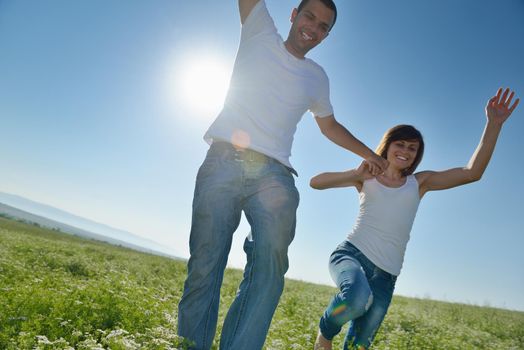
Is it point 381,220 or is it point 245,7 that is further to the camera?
point 381,220

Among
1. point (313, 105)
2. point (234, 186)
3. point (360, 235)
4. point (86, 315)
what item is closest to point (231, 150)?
point (234, 186)

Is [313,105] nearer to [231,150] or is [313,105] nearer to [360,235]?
[231,150]

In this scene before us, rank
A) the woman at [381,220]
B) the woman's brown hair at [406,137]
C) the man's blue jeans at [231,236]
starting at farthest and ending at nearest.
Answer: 1. the woman's brown hair at [406,137]
2. the woman at [381,220]
3. the man's blue jeans at [231,236]

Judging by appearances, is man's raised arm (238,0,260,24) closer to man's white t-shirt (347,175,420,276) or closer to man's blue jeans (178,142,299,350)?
man's blue jeans (178,142,299,350)

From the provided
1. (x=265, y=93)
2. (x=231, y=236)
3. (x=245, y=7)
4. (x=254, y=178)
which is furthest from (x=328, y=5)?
(x=231, y=236)

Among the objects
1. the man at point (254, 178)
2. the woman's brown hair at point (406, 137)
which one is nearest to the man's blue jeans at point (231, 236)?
the man at point (254, 178)

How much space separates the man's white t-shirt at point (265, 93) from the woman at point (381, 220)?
140cm

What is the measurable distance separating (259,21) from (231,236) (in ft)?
6.30

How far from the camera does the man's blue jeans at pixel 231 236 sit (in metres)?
3.02

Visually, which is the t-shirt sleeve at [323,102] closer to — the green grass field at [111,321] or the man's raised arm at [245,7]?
the man's raised arm at [245,7]

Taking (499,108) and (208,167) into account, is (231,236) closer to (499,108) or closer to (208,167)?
(208,167)

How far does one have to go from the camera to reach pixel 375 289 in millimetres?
4242

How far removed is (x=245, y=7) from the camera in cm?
364

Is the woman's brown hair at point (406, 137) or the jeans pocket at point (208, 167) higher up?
the woman's brown hair at point (406, 137)
